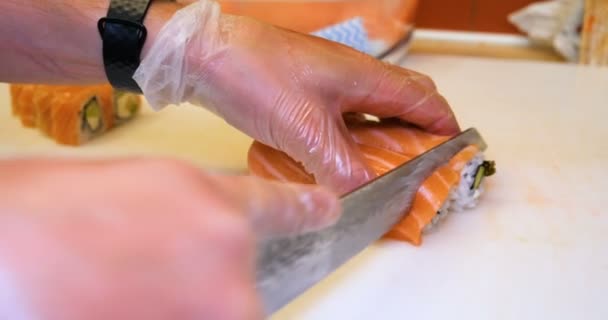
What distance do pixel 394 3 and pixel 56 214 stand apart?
53.3 inches

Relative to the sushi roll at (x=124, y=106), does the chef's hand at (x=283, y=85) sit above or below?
above

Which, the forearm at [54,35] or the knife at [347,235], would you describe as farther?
the forearm at [54,35]

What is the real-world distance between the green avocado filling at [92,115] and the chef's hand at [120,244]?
2.68ft

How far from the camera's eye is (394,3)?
5.42 ft

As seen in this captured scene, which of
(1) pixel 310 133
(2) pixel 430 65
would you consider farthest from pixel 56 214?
(2) pixel 430 65

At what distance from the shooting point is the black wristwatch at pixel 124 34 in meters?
1.05

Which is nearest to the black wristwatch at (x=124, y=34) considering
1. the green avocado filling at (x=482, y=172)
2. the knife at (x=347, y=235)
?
the knife at (x=347, y=235)

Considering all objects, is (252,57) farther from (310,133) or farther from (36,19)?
(36,19)

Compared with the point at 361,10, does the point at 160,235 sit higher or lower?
higher

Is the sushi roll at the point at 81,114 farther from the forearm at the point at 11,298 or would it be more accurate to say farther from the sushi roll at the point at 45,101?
the forearm at the point at 11,298

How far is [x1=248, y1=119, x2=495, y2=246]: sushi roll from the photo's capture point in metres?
0.97

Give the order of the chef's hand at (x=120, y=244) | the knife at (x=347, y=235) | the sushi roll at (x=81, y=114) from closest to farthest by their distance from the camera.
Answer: the chef's hand at (x=120, y=244)
the knife at (x=347, y=235)
the sushi roll at (x=81, y=114)

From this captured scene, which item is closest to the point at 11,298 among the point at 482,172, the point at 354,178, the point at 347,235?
the point at 347,235

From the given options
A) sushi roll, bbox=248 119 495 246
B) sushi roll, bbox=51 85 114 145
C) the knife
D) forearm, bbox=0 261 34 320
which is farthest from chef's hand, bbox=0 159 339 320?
sushi roll, bbox=51 85 114 145
